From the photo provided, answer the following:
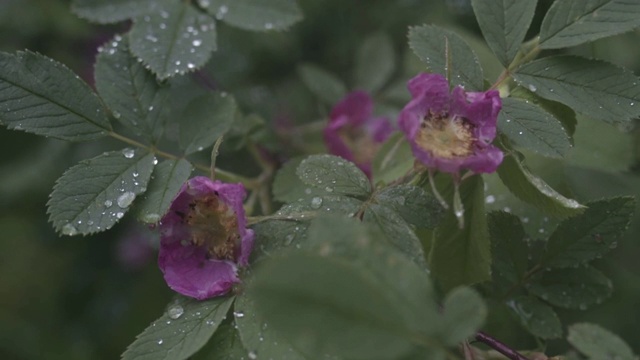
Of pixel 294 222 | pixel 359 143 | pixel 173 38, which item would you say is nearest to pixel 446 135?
pixel 294 222

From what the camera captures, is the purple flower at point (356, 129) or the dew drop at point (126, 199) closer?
the dew drop at point (126, 199)

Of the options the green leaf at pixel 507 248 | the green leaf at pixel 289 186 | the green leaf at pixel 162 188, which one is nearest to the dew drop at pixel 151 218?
the green leaf at pixel 162 188

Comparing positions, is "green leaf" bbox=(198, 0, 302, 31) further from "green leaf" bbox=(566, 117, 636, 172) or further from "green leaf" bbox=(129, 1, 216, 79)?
"green leaf" bbox=(566, 117, 636, 172)

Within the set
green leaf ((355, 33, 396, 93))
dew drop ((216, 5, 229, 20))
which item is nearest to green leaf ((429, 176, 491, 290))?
dew drop ((216, 5, 229, 20))

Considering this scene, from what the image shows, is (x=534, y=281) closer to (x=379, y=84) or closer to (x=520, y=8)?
(x=520, y=8)

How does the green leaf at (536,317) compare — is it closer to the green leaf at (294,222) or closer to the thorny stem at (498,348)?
the thorny stem at (498,348)

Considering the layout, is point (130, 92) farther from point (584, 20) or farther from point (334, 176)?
point (584, 20)
